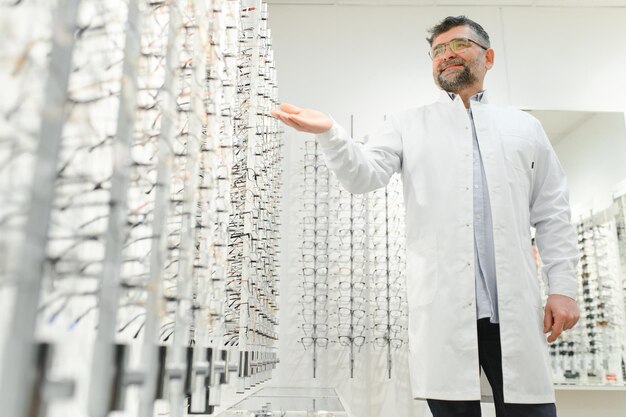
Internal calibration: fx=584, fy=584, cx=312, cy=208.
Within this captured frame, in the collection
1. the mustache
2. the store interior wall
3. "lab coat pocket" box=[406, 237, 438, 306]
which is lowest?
"lab coat pocket" box=[406, 237, 438, 306]

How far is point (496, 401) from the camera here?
190cm

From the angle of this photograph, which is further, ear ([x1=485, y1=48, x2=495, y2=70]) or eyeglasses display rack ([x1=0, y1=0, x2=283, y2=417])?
ear ([x1=485, y1=48, x2=495, y2=70])

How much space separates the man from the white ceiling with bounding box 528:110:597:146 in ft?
6.97

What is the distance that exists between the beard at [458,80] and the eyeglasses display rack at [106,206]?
115 cm

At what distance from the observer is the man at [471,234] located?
181 cm

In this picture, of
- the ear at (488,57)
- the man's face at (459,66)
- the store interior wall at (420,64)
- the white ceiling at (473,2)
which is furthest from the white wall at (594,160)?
the man's face at (459,66)

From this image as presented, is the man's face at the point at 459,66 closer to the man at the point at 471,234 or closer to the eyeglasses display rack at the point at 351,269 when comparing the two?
the man at the point at 471,234

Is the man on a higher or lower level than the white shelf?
higher

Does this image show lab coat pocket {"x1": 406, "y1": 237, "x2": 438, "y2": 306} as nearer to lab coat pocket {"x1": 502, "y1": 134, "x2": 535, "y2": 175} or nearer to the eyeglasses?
lab coat pocket {"x1": 502, "y1": 134, "x2": 535, "y2": 175}

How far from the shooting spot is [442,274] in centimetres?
191

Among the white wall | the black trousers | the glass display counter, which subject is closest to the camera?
the black trousers

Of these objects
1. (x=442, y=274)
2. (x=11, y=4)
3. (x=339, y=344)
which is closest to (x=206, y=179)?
(x=11, y=4)

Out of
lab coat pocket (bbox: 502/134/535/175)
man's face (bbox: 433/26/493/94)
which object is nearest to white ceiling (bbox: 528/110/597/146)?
man's face (bbox: 433/26/493/94)

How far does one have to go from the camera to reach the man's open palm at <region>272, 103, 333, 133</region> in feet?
5.55
